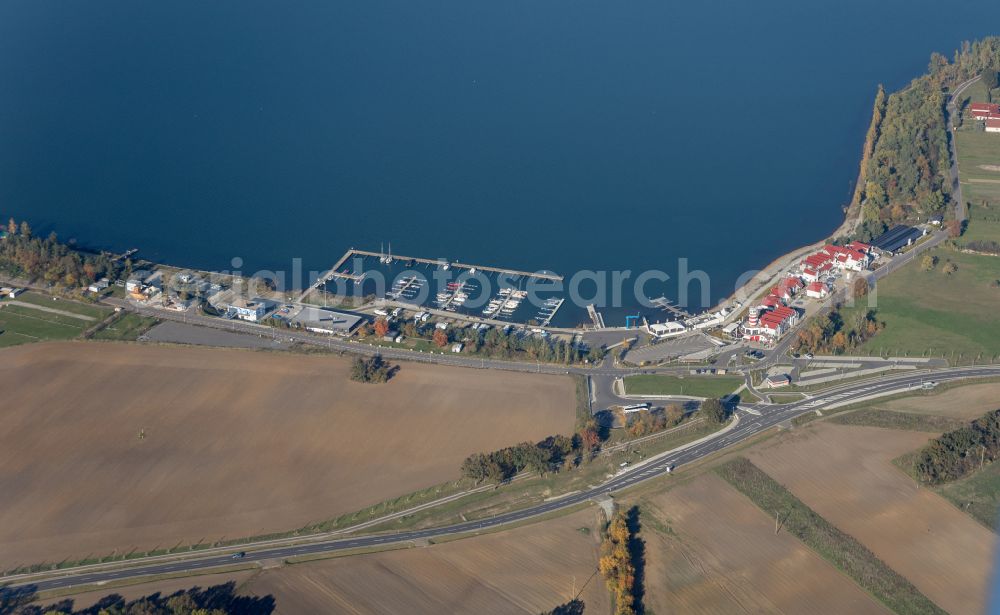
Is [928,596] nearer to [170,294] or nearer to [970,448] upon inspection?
[970,448]

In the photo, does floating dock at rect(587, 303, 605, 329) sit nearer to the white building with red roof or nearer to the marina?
the marina

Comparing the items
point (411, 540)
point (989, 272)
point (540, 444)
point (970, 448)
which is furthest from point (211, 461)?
point (989, 272)

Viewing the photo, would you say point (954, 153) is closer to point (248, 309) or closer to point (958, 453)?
point (958, 453)

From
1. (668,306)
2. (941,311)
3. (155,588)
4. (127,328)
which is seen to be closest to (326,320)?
(127,328)

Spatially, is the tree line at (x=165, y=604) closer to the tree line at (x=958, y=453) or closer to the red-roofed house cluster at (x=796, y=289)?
the tree line at (x=958, y=453)

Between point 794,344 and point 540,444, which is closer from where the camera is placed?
point 540,444

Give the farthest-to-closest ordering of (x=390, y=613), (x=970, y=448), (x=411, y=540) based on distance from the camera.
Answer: (x=970, y=448) < (x=411, y=540) < (x=390, y=613)
